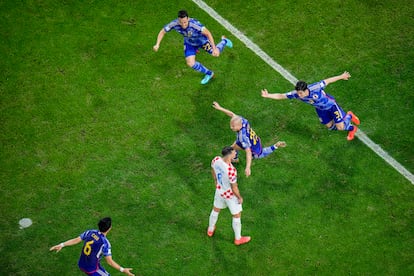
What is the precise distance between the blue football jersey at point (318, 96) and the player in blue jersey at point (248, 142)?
1.16 m

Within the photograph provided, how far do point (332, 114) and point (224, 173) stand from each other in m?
3.58

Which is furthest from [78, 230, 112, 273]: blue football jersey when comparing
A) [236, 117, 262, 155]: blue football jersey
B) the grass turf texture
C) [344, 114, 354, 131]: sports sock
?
[344, 114, 354, 131]: sports sock

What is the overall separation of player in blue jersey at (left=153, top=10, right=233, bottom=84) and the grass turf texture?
0.60m

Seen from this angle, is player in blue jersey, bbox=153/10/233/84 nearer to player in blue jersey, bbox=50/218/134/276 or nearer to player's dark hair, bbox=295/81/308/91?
player's dark hair, bbox=295/81/308/91

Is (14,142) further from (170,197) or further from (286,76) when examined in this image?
(286,76)

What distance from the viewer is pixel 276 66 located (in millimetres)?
13789

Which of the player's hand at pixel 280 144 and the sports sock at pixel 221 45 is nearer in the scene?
the player's hand at pixel 280 144

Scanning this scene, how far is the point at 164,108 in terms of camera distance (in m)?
13.2

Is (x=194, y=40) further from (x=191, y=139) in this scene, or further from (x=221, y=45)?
(x=191, y=139)

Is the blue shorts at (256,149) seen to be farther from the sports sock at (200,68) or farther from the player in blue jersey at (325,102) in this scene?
the sports sock at (200,68)

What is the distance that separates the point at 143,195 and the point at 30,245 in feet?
8.72

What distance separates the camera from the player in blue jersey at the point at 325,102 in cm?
1148

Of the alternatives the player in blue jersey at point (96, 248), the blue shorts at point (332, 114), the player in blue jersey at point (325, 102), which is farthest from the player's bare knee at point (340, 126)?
the player in blue jersey at point (96, 248)

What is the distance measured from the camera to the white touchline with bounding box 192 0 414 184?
39.4 feet
